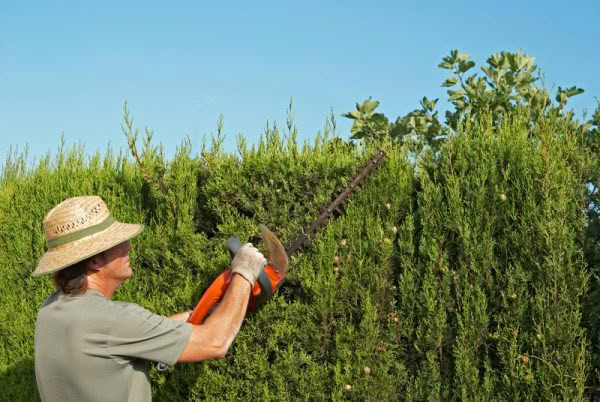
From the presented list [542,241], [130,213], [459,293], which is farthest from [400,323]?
[130,213]

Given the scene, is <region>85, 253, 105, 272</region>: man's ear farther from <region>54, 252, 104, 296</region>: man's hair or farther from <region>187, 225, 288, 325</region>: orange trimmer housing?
<region>187, 225, 288, 325</region>: orange trimmer housing

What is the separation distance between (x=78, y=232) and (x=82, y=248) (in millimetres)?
160

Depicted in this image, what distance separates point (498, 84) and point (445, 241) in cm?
297

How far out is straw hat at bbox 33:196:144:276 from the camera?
425 centimetres

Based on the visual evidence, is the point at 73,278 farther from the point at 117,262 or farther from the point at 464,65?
the point at 464,65

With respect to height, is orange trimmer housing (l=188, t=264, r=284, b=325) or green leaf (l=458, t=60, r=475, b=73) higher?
green leaf (l=458, t=60, r=475, b=73)

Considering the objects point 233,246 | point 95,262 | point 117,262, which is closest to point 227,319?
point 233,246

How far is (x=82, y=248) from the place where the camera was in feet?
14.0

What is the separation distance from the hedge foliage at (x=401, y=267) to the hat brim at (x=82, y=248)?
2.04 metres

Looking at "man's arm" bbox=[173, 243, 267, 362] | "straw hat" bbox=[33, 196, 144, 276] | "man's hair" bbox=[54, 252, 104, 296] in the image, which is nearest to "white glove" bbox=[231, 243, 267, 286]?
"man's arm" bbox=[173, 243, 267, 362]

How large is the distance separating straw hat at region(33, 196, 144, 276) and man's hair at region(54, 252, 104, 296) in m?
0.10

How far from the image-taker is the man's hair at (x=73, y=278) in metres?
4.27

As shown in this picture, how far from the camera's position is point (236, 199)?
6.51 m

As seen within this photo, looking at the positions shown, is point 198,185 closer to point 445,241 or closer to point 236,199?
point 236,199
